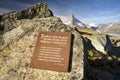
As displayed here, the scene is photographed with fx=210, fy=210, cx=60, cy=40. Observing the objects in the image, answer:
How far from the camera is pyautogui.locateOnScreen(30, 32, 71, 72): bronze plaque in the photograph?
884 cm

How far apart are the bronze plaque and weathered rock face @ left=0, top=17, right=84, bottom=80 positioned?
0.25 meters

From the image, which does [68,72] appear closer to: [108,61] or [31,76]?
[31,76]

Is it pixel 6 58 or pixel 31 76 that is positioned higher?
pixel 6 58

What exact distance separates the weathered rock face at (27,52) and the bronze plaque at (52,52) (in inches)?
10.0

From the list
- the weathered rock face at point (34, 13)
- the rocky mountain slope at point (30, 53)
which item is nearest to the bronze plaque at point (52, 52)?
the rocky mountain slope at point (30, 53)

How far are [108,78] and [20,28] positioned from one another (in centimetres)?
563

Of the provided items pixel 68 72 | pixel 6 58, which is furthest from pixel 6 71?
pixel 68 72

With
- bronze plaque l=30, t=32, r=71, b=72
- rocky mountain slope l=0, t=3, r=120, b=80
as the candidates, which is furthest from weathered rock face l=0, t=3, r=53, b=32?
bronze plaque l=30, t=32, r=71, b=72

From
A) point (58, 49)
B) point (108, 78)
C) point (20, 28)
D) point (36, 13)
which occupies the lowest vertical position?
point (108, 78)

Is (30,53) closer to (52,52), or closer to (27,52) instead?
(27,52)

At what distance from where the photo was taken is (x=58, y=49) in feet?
29.9

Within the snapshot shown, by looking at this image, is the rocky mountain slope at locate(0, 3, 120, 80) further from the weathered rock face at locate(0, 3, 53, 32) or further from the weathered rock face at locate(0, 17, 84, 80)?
the weathered rock face at locate(0, 3, 53, 32)

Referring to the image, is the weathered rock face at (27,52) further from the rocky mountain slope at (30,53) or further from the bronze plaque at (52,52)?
the bronze plaque at (52,52)

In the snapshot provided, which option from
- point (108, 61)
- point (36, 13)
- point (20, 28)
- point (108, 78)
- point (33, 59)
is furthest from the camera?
point (36, 13)
